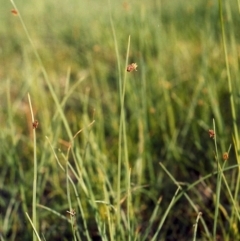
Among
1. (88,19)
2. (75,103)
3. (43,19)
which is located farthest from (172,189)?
(43,19)

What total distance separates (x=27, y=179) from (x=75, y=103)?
0.59m

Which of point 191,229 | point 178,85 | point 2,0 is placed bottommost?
point 191,229

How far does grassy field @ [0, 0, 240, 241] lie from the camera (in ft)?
2.60

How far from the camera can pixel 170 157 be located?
1173 millimetres

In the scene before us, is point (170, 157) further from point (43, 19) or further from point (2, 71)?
point (43, 19)

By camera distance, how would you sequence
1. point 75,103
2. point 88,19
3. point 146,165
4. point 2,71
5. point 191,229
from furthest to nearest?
1. point 88,19
2. point 2,71
3. point 75,103
4. point 146,165
5. point 191,229

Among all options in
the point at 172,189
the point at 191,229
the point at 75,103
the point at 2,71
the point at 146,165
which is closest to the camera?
the point at 191,229

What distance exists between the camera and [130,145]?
123 cm

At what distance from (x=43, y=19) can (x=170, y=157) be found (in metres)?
1.72

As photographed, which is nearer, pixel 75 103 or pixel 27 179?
pixel 27 179

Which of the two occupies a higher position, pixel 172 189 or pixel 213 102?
pixel 213 102

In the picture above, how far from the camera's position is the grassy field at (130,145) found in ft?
2.60

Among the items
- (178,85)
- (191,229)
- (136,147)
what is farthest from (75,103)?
(191,229)

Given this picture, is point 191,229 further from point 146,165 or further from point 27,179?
point 27,179
